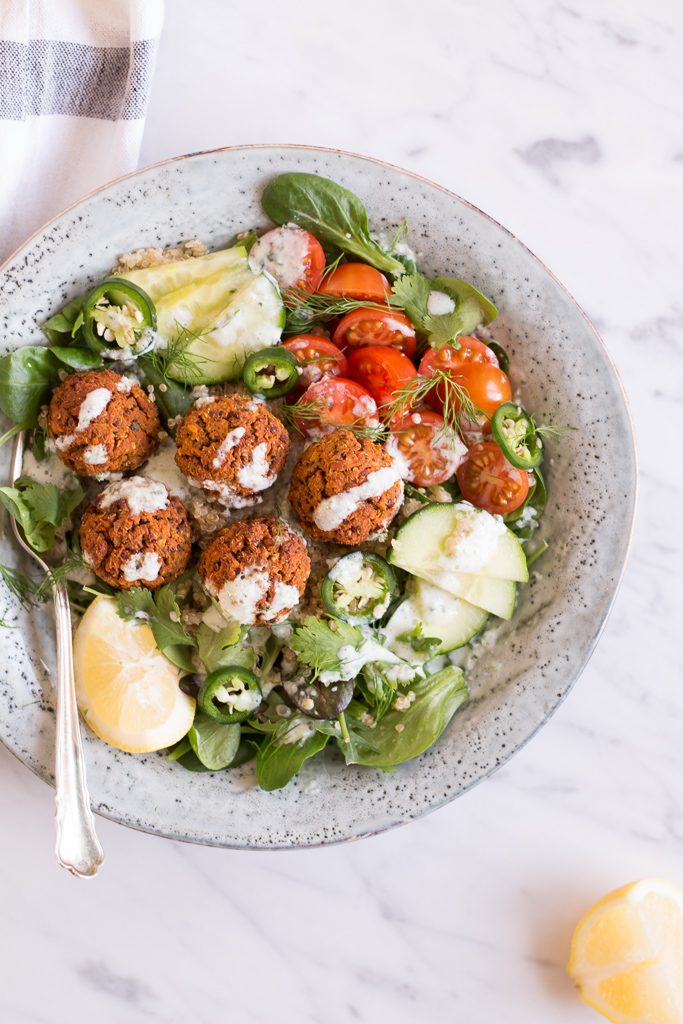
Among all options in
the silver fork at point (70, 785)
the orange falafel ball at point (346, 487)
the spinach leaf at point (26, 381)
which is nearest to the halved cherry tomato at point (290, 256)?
the orange falafel ball at point (346, 487)

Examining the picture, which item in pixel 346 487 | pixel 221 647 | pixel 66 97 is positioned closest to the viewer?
pixel 346 487

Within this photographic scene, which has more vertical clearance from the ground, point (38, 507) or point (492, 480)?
point (492, 480)

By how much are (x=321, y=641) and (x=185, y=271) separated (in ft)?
3.83

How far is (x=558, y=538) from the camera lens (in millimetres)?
2701

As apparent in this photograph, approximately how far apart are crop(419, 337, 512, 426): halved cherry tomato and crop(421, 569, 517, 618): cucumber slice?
19.5 inches

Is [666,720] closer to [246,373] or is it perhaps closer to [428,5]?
[246,373]

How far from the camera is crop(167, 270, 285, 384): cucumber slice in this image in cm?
256

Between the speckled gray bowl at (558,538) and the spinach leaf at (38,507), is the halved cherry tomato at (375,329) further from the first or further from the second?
the spinach leaf at (38,507)

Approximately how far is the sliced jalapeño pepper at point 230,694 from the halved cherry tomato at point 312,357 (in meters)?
0.88

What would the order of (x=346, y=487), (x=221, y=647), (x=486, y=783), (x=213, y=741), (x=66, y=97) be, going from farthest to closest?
(x=486, y=783) → (x=66, y=97) → (x=213, y=741) → (x=221, y=647) → (x=346, y=487)

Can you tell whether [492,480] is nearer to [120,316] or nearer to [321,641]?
[321,641]

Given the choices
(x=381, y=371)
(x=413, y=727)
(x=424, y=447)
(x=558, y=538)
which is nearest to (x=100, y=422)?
(x=381, y=371)

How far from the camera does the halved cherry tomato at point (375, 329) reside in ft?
8.71

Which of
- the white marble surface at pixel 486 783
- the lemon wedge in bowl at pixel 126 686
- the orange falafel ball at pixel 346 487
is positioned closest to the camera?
the orange falafel ball at pixel 346 487
